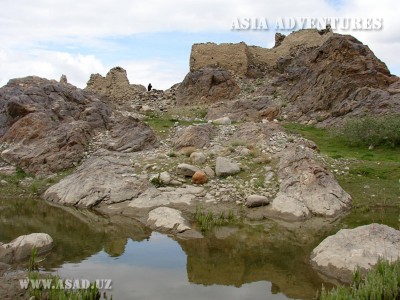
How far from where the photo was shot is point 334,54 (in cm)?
3575

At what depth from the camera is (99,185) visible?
18.5 metres

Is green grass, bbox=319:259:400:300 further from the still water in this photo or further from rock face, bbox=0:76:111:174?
rock face, bbox=0:76:111:174

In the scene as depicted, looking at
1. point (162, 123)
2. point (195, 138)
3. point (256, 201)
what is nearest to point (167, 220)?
point (256, 201)

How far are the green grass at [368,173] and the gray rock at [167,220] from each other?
273 inches

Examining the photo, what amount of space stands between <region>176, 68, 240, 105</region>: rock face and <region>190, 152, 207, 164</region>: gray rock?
769 inches

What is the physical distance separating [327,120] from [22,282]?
26.6m

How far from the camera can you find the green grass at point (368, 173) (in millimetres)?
17781

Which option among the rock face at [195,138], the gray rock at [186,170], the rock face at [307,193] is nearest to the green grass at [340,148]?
the rock face at [307,193]

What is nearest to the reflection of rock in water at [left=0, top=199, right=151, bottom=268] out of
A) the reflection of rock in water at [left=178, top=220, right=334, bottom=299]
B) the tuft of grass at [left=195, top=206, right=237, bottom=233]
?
the tuft of grass at [left=195, top=206, right=237, bottom=233]

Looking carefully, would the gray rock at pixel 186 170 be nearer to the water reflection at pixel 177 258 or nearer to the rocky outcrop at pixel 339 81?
the water reflection at pixel 177 258

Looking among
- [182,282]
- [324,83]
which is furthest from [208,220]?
[324,83]

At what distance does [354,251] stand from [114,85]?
33.8m

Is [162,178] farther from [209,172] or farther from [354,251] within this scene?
[354,251]

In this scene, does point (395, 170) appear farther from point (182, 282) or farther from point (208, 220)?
point (182, 282)
